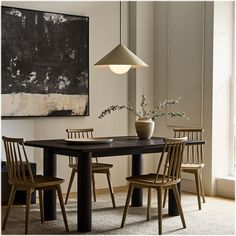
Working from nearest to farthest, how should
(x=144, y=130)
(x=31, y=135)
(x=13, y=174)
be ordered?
(x=13, y=174)
(x=144, y=130)
(x=31, y=135)

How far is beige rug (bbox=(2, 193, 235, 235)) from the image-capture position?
12.3 ft

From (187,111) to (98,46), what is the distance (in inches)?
58.8

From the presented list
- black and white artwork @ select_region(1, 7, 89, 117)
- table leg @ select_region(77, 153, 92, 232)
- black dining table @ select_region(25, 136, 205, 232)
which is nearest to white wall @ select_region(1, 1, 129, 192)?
black and white artwork @ select_region(1, 7, 89, 117)

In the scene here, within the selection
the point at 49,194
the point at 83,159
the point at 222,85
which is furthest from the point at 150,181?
the point at 222,85

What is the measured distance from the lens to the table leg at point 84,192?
3.64 meters

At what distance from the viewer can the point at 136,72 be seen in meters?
6.14

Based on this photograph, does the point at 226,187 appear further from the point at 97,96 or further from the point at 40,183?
the point at 40,183

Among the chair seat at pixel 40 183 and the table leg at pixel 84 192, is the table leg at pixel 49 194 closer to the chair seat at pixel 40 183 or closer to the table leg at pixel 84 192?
the chair seat at pixel 40 183

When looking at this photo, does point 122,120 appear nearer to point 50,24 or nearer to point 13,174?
point 50,24

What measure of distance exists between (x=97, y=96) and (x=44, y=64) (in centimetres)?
90

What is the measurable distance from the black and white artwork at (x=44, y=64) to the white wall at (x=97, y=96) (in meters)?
0.10

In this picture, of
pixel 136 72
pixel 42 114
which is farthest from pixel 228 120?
pixel 42 114

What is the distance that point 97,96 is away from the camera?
5910 mm

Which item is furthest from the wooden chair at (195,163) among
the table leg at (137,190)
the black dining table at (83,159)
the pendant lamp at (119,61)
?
the pendant lamp at (119,61)
